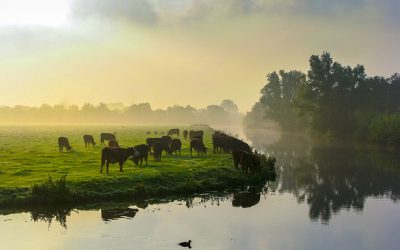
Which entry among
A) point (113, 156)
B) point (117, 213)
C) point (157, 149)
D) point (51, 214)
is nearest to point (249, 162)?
point (157, 149)

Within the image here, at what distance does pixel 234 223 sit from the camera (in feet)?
77.1

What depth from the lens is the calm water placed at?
1998 centimetres

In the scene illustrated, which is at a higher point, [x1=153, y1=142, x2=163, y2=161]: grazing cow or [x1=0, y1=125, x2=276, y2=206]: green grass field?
[x1=153, y1=142, x2=163, y2=161]: grazing cow

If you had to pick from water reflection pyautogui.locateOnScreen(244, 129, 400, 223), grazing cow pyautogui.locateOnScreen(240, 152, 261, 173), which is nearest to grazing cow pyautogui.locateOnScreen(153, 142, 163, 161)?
grazing cow pyautogui.locateOnScreen(240, 152, 261, 173)

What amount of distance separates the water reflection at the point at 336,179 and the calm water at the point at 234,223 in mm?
125

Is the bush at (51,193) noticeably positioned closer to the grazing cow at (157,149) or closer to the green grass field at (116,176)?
the green grass field at (116,176)

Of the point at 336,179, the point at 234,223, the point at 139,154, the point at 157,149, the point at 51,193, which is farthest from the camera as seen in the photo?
the point at 157,149

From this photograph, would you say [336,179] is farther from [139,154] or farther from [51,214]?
→ [51,214]

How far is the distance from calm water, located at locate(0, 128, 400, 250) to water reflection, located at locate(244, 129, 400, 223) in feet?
0.41

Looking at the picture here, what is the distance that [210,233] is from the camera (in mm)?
21344

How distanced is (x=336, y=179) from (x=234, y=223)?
19.9m

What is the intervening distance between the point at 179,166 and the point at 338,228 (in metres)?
17.4

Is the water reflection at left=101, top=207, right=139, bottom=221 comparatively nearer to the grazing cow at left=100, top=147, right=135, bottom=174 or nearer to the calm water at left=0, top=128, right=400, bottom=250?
the calm water at left=0, top=128, right=400, bottom=250

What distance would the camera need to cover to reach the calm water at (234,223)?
787 inches
